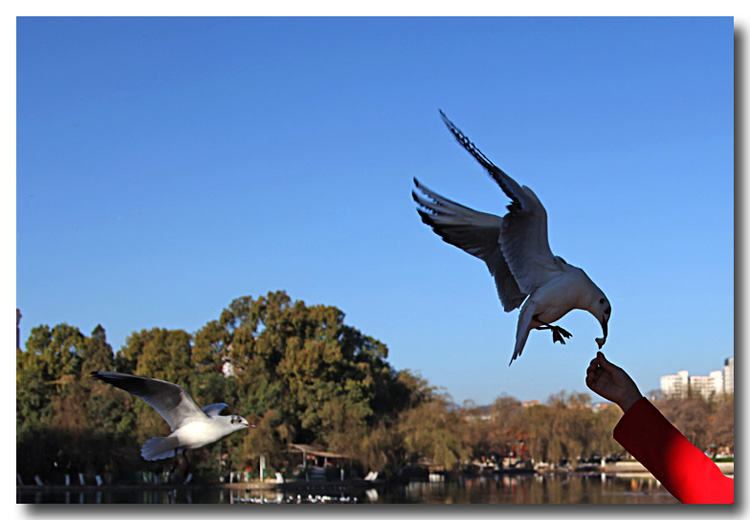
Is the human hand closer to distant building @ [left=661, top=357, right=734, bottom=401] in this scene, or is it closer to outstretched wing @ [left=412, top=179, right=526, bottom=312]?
outstretched wing @ [left=412, top=179, right=526, bottom=312]

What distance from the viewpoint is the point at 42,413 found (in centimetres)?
1886

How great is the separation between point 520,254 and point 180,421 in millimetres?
2786

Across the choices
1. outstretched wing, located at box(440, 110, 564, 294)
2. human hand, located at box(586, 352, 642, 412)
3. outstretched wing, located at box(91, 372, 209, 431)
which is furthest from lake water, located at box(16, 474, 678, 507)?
human hand, located at box(586, 352, 642, 412)

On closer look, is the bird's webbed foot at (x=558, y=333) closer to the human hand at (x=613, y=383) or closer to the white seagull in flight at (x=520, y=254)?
the white seagull in flight at (x=520, y=254)

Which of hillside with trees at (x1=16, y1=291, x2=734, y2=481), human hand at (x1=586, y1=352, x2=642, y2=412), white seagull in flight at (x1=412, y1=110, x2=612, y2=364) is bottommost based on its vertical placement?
hillside with trees at (x1=16, y1=291, x2=734, y2=481)

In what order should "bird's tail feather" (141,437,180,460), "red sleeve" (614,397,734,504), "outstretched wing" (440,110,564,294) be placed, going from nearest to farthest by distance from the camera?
"red sleeve" (614,397,734,504) → "outstretched wing" (440,110,564,294) → "bird's tail feather" (141,437,180,460)

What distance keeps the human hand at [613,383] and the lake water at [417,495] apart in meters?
14.3

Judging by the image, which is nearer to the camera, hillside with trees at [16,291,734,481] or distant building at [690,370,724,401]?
hillside with trees at [16,291,734,481]

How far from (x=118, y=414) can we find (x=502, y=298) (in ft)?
59.8

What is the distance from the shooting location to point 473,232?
1960mm

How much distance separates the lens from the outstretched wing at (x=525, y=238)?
1.73 m

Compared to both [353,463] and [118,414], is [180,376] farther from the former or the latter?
[353,463]

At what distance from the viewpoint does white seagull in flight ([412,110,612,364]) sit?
4.99 ft

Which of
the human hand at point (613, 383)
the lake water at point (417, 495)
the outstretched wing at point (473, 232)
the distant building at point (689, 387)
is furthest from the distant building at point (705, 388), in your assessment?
the human hand at point (613, 383)
